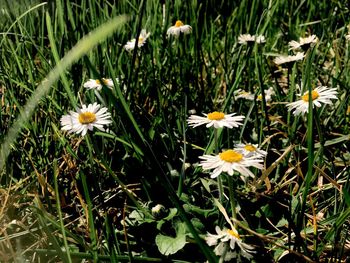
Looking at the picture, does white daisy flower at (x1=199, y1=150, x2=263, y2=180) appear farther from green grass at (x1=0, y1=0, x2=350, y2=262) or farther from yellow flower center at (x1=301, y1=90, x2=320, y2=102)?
yellow flower center at (x1=301, y1=90, x2=320, y2=102)

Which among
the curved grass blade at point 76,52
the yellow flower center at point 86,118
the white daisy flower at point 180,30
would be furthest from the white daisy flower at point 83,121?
the white daisy flower at point 180,30

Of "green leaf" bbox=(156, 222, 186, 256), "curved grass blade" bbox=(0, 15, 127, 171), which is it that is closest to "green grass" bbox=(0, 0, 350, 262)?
"green leaf" bbox=(156, 222, 186, 256)

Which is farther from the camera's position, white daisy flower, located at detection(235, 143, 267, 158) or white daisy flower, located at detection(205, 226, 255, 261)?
white daisy flower, located at detection(235, 143, 267, 158)

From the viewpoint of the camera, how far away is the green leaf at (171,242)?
0.95 metres

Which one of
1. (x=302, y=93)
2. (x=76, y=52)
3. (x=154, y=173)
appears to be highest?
(x=76, y=52)

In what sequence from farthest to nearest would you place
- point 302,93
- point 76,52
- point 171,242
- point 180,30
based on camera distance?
point 180,30 < point 302,93 < point 171,242 < point 76,52

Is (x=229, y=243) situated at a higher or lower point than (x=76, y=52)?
lower

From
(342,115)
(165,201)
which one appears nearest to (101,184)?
(165,201)

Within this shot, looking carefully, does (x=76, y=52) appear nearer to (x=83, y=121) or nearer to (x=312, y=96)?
(x=83, y=121)

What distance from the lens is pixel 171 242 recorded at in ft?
3.16

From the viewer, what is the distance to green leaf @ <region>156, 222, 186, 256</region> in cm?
95

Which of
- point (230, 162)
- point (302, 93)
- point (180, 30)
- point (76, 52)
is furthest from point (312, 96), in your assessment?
point (76, 52)

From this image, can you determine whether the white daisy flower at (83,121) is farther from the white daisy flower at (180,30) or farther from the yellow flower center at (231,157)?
the white daisy flower at (180,30)

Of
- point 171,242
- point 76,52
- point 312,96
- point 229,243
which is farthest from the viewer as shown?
point 312,96
